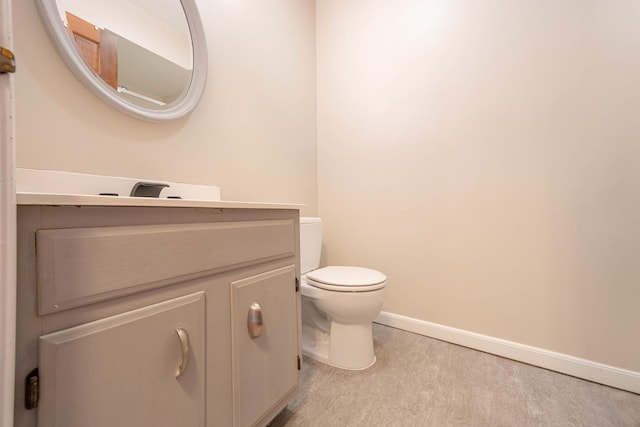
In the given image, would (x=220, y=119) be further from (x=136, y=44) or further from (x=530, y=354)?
(x=530, y=354)

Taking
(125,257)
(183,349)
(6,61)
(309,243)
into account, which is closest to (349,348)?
(309,243)

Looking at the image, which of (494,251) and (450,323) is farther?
(450,323)

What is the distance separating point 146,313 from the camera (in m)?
0.50

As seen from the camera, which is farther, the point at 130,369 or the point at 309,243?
the point at 309,243

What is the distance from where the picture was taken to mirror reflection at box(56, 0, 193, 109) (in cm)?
82

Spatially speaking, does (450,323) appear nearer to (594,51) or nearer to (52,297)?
(594,51)

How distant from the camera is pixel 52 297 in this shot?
1.26 ft

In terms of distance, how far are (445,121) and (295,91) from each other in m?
0.97

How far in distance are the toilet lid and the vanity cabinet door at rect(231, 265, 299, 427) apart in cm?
30

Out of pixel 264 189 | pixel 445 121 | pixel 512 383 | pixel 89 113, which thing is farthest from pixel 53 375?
pixel 445 121

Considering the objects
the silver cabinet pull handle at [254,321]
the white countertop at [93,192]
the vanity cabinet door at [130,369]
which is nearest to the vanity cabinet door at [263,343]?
the silver cabinet pull handle at [254,321]

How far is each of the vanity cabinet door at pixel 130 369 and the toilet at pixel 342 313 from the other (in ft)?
2.21

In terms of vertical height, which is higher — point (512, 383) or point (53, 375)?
point (53, 375)

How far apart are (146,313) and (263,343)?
1.18 ft
